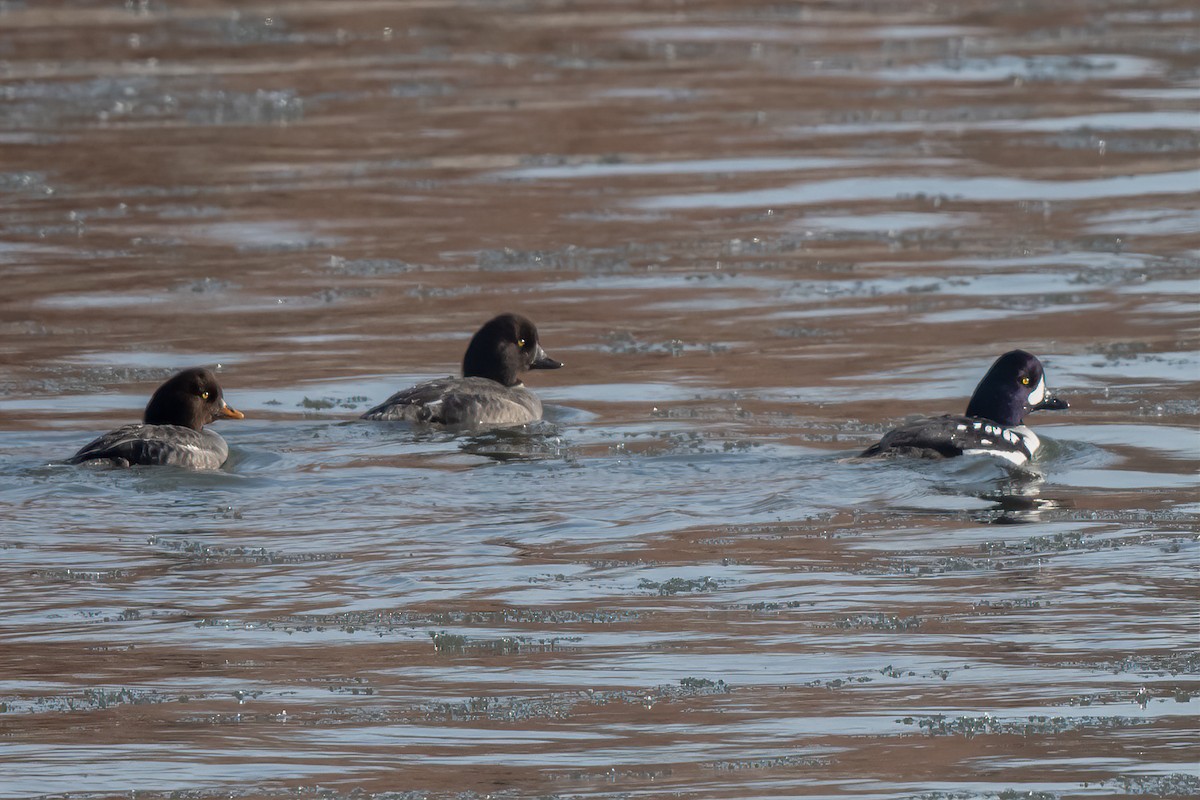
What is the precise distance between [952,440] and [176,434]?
3.94 metres

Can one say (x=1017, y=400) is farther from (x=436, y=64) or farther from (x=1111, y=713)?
(x=436, y=64)

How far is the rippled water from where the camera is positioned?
23.6 ft

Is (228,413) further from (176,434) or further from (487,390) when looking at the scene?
(487,390)

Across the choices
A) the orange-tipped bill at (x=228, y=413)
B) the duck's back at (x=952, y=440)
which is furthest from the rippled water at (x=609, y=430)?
the orange-tipped bill at (x=228, y=413)

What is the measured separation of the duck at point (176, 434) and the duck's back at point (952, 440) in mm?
3373

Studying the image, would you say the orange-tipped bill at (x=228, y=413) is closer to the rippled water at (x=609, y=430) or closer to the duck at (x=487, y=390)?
the rippled water at (x=609, y=430)

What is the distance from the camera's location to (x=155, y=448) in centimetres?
1124

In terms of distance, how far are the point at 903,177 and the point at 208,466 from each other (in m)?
10.7

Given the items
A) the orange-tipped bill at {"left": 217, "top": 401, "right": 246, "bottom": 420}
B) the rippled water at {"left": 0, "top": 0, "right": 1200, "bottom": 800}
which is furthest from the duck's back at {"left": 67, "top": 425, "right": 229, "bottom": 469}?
the orange-tipped bill at {"left": 217, "top": 401, "right": 246, "bottom": 420}

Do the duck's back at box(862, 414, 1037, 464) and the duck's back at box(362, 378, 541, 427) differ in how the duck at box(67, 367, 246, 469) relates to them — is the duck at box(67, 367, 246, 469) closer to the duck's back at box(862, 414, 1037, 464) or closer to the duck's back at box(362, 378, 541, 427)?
the duck's back at box(362, 378, 541, 427)

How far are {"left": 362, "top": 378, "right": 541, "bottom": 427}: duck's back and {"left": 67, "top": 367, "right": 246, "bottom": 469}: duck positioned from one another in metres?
0.87

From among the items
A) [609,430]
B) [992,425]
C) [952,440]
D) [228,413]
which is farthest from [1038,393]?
[228,413]

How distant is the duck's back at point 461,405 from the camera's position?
485 inches

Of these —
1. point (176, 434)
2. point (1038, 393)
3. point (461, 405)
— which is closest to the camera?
point (176, 434)
